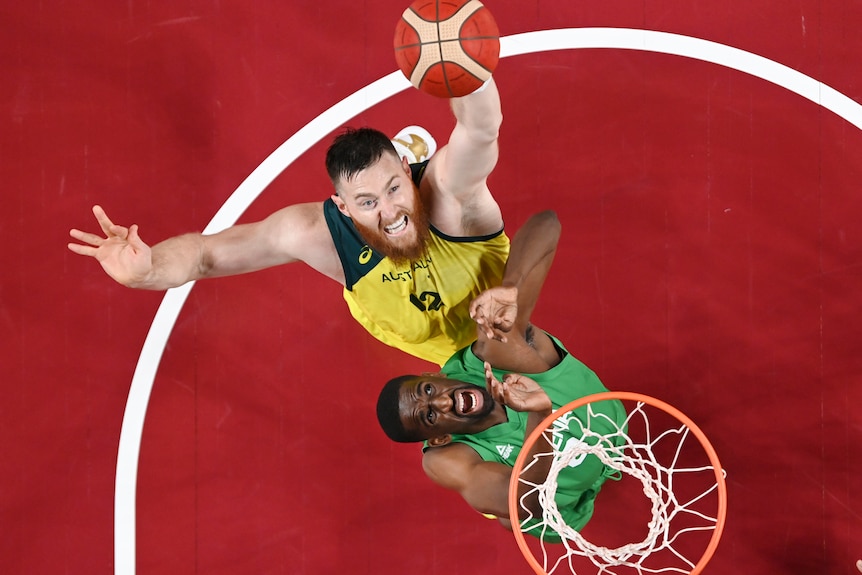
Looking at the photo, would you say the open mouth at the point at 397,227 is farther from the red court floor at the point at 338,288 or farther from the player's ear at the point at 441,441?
the red court floor at the point at 338,288

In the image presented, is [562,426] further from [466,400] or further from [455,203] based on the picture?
[455,203]

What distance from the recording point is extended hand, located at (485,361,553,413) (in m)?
3.51

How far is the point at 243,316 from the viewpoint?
5.05 m

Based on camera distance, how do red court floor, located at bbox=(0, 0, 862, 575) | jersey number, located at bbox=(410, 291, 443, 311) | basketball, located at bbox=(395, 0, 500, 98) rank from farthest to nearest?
1. red court floor, located at bbox=(0, 0, 862, 575)
2. jersey number, located at bbox=(410, 291, 443, 311)
3. basketball, located at bbox=(395, 0, 500, 98)

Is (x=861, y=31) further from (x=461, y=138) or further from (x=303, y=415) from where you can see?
(x=303, y=415)

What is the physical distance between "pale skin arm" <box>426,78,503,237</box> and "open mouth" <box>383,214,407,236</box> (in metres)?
0.21

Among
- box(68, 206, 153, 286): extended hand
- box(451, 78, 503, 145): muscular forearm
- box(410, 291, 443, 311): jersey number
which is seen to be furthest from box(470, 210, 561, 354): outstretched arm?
box(68, 206, 153, 286): extended hand

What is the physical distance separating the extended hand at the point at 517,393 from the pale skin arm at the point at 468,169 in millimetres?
766

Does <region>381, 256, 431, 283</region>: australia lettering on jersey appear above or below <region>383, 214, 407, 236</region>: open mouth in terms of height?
below

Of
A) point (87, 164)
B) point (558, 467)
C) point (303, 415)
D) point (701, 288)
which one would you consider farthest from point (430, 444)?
point (87, 164)

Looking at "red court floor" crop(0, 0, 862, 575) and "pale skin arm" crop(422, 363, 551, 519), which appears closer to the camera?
"pale skin arm" crop(422, 363, 551, 519)

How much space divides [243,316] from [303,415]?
0.73 metres

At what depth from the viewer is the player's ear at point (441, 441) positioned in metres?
4.19

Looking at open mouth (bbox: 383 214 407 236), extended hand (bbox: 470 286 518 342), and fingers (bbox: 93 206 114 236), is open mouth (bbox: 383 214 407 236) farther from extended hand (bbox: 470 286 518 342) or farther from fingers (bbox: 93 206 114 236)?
fingers (bbox: 93 206 114 236)
